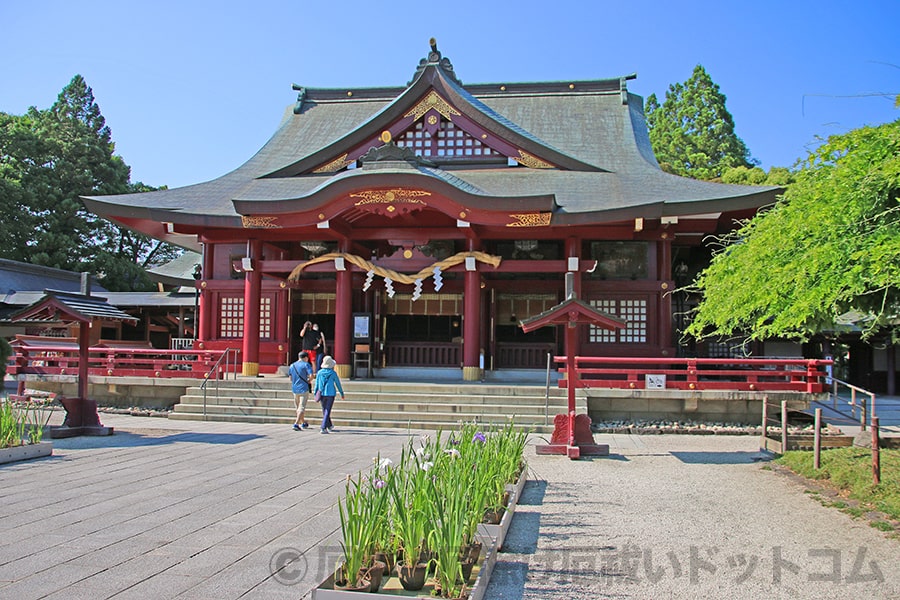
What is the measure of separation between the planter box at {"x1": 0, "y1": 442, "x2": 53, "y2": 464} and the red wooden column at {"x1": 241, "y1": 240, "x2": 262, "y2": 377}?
7169 millimetres

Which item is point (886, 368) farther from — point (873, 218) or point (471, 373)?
point (873, 218)

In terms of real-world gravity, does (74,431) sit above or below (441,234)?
below

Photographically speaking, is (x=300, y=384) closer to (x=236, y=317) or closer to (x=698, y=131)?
(x=236, y=317)

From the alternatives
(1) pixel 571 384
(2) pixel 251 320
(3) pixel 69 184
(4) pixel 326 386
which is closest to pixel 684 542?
(1) pixel 571 384

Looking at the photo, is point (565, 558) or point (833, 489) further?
point (833, 489)

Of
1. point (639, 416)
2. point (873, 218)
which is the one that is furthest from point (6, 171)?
point (873, 218)

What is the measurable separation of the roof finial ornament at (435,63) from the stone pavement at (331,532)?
11887 mm

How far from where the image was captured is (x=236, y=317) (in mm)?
17766

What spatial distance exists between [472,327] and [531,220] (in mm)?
2705

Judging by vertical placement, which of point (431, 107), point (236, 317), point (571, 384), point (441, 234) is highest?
point (431, 107)

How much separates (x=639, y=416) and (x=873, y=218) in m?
8.37

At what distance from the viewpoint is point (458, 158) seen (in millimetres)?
18109

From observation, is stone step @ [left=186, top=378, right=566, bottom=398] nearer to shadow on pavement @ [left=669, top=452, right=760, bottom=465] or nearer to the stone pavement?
shadow on pavement @ [left=669, top=452, right=760, bottom=465]

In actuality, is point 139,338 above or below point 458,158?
below
